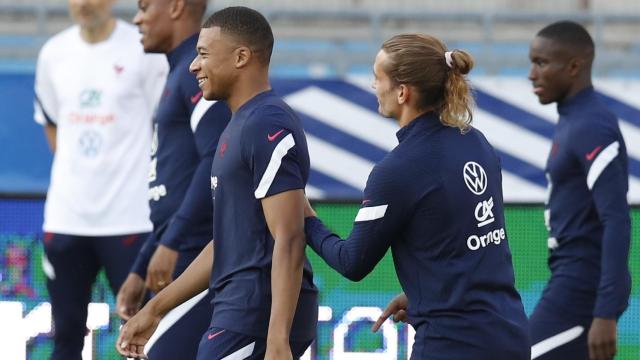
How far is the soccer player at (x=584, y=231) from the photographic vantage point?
5746mm

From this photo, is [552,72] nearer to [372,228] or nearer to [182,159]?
[182,159]

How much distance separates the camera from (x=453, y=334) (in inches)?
167

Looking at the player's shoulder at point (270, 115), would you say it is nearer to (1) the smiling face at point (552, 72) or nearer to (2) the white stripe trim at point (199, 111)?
Result: (2) the white stripe trim at point (199, 111)

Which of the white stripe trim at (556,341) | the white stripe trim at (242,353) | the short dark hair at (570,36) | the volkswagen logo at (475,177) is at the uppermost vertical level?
the short dark hair at (570,36)

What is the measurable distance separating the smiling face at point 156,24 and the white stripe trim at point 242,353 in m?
1.99

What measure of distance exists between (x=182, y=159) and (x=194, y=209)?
384 millimetres

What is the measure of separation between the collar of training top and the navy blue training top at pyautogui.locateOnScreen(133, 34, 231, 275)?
4.49ft

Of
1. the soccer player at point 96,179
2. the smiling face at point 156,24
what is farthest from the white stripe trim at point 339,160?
the smiling face at point 156,24

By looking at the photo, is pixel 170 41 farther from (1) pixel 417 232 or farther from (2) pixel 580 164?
(1) pixel 417 232

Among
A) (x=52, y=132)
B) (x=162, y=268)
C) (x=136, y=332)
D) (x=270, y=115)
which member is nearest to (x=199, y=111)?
(x=162, y=268)

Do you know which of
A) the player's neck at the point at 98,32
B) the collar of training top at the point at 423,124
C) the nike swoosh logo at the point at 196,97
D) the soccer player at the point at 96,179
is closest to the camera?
the collar of training top at the point at 423,124

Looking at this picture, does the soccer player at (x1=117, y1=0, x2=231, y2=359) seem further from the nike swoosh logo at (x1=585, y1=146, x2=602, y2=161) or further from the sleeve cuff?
Result: the nike swoosh logo at (x1=585, y1=146, x2=602, y2=161)

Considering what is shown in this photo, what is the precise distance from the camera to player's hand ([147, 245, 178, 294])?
5.53 metres

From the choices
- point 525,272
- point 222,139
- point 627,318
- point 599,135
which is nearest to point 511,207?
point 525,272
